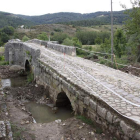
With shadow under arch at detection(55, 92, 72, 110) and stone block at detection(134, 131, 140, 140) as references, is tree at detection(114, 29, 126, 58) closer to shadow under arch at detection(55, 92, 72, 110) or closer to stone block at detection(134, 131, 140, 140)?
shadow under arch at detection(55, 92, 72, 110)

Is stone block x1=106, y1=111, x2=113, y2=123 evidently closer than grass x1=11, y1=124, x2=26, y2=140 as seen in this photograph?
Yes

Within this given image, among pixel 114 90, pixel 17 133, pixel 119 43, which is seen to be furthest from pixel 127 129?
pixel 119 43

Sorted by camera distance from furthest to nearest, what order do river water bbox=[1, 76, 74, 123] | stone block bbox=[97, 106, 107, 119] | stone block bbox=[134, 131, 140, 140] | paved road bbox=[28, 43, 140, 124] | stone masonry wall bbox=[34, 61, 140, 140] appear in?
river water bbox=[1, 76, 74, 123]
stone block bbox=[97, 106, 107, 119]
paved road bbox=[28, 43, 140, 124]
stone masonry wall bbox=[34, 61, 140, 140]
stone block bbox=[134, 131, 140, 140]

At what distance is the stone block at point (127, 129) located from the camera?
3633mm

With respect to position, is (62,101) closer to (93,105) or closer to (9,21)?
(93,105)

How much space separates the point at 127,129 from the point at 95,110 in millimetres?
1303

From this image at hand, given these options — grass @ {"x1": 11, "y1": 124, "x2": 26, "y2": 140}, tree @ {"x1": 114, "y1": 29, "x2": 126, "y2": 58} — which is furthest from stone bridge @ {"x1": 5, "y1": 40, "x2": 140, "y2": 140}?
tree @ {"x1": 114, "y1": 29, "x2": 126, "y2": 58}

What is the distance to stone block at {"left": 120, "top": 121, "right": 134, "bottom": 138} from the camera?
3.63 m

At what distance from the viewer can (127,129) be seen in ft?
12.2

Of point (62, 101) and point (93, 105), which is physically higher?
point (93, 105)

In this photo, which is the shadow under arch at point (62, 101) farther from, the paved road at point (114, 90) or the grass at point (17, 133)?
the grass at point (17, 133)

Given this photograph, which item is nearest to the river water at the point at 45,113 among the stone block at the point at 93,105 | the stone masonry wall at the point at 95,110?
the stone masonry wall at the point at 95,110

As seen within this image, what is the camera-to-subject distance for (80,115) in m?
5.83

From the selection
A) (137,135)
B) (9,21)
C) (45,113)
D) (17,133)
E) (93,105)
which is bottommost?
(45,113)
